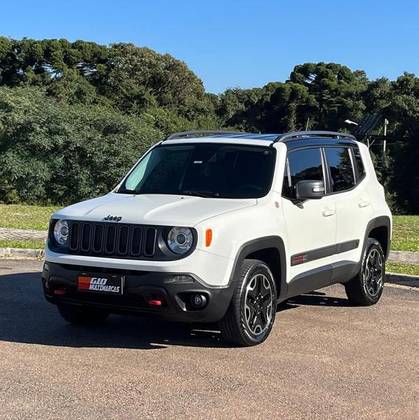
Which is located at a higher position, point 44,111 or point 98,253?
point 44,111

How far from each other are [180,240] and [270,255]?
3.68ft

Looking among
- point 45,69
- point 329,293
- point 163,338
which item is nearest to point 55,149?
point 329,293

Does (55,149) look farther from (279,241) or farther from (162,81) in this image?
(162,81)

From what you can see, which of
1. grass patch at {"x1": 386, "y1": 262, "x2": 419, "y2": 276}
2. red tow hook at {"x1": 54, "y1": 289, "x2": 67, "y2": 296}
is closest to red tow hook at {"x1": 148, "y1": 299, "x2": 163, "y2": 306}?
red tow hook at {"x1": 54, "y1": 289, "x2": 67, "y2": 296}

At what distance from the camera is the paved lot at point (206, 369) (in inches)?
182

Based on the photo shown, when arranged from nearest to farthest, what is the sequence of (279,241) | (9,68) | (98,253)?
(98,253) < (279,241) < (9,68)

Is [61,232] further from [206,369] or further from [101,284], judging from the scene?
[206,369]

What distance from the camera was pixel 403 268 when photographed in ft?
37.1

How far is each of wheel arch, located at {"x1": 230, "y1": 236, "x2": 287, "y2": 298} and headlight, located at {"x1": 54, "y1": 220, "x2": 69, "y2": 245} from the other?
1.58 m

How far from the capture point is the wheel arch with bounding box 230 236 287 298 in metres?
5.95

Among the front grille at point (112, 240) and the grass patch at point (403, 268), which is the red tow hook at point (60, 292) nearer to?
the front grille at point (112, 240)

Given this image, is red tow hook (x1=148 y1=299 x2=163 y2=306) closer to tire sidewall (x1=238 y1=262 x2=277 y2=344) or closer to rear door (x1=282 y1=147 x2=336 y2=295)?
tire sidewall (x1=238 y1=262 x2=277 y2=344)

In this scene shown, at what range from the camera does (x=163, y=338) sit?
648 cm

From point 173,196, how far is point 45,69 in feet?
180
